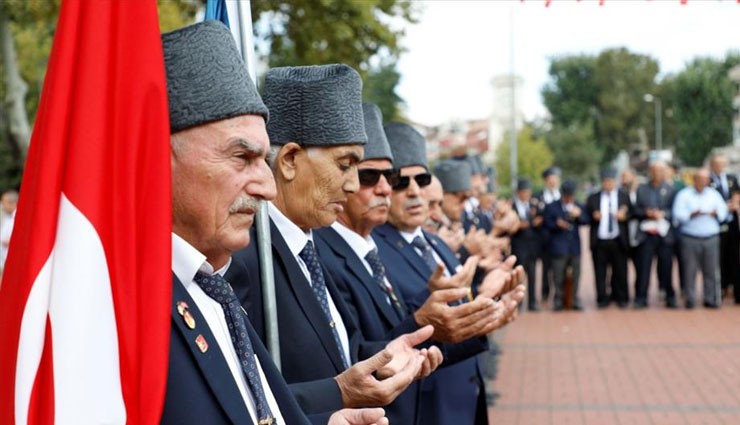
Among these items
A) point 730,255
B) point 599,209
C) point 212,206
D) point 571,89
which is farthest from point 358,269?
point 571,89

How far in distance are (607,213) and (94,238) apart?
Result: 1388 centimetres

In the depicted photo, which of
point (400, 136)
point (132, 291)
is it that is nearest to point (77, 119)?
point (132, 291)

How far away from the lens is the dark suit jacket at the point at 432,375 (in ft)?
14.9

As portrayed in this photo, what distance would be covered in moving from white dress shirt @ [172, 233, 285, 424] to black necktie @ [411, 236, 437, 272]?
10.1 feet

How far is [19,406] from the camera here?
1.70 m

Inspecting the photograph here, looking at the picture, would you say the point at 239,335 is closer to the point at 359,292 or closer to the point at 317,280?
the point at 317,280

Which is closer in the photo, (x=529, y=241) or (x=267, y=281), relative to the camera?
(x=267, y=281)

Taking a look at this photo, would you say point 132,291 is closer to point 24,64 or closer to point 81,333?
point 81,333

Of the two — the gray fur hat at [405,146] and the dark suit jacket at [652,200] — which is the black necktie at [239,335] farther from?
the dark suit jacket at [652,200]

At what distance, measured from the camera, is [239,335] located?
215cm

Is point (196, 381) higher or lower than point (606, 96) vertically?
lower

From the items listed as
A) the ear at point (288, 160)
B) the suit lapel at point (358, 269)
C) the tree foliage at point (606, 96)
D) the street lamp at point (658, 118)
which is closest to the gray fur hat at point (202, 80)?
the ear at point (288, 160)

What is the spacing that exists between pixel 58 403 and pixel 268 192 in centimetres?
67

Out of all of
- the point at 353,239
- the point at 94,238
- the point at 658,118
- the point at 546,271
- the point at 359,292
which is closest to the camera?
the point at 94,238
